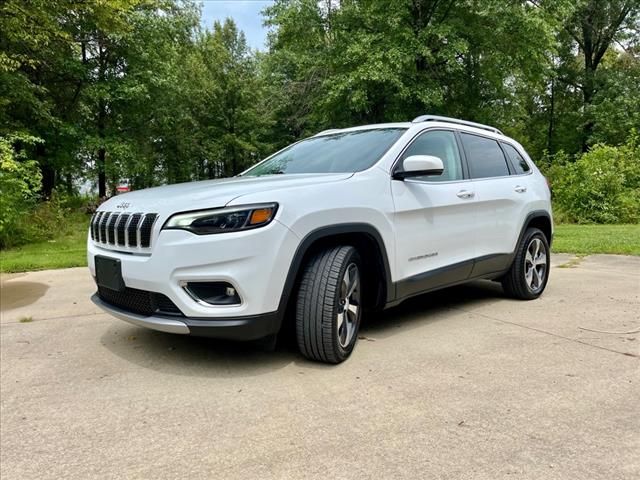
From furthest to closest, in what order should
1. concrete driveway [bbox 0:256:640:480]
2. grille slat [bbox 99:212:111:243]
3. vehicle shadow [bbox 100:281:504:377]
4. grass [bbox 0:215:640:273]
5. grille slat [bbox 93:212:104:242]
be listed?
grass [bbox 0:215:640:273], grille slat [bbox 93:212:104:242], grille slat [bbox 99:212:111:243], vehicle shadow [bbox 100:281:504:377], concrete driveway [bbox 0:256:640:480]

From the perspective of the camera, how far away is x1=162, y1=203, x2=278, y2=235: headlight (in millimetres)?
2855

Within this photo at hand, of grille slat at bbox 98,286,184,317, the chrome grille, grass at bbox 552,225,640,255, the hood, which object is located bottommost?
grass at bbox 552,225,640,255

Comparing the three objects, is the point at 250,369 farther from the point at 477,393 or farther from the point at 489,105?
the point at 489,105

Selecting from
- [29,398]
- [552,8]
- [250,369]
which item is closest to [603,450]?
[250,369]

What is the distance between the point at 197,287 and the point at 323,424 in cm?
107

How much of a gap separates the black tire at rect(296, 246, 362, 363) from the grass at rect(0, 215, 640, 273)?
233 inches

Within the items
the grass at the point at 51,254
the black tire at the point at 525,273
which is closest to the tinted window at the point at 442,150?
the black tire at the point at 525,273

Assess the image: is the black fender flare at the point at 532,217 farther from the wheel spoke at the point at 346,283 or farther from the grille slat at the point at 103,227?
the grille slat at the point at 103,227

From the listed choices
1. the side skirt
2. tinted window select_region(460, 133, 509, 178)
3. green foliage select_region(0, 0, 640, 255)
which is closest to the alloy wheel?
the side skirt

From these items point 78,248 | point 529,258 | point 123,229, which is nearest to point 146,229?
point 123,229

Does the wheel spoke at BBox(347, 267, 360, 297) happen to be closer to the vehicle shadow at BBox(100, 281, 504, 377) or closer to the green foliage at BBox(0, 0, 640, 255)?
the vehicle shadow at BBox(100, 281, 504, 377)

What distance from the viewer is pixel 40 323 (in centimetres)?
455

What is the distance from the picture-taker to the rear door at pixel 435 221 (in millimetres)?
3682

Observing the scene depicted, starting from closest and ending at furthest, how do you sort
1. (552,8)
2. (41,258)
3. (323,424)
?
(323,424) → (41,258) → (552,8)
